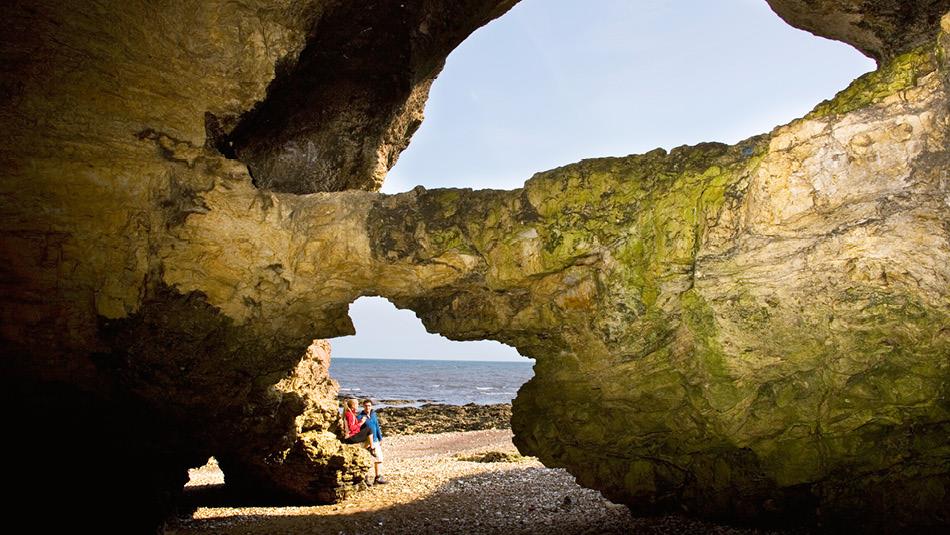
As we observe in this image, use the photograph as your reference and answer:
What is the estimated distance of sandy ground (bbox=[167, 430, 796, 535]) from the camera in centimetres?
996

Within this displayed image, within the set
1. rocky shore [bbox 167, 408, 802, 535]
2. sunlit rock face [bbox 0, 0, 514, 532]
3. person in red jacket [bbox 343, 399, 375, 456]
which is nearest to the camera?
sunlit rock face [bbox 0, 0, 514, 532]

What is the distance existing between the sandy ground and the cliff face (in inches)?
56.5

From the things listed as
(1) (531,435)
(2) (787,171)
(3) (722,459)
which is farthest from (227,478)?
(2) (787,171)

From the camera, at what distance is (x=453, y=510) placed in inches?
449

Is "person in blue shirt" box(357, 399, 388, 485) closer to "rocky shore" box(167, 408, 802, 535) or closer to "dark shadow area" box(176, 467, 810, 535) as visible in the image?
"rocky shore" box(167, 408, 802, 535)

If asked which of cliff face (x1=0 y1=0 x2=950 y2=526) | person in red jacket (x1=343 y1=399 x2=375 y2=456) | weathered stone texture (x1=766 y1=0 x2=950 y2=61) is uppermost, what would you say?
weathered stone texture (x1=766 y1=0 x2=950 y2=61)

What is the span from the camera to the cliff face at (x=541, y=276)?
5707 mm

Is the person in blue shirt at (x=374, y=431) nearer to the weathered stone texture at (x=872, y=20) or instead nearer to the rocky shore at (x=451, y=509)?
the rocky shore at (x=451, y=509)

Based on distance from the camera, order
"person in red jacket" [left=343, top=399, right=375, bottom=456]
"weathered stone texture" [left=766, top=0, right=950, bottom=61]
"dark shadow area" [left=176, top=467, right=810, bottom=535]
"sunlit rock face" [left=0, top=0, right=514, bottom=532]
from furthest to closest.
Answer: "person in red jacket" [left=343, top=399, right=375, bottom=456] < "dark shadow area" [left=176, top=467, right=810, bottom=535] < "weathered stone texture" [left=766, top=0, right=950, bottom=61] < "sunlit rock face" [left=0, top=0, right=514, bottom=532]

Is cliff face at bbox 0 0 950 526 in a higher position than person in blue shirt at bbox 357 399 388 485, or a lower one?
higher

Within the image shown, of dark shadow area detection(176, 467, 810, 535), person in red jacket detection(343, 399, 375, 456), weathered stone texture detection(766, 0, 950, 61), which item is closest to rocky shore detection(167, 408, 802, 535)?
dark shadow area detection(176, 467, 810, 535)

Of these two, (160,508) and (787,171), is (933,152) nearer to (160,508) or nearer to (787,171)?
(787,171)

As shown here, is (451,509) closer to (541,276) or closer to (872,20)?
(541,276)

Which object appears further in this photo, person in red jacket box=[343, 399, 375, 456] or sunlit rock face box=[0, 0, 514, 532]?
person in red jacket box=[343, 399, 375, 456]
